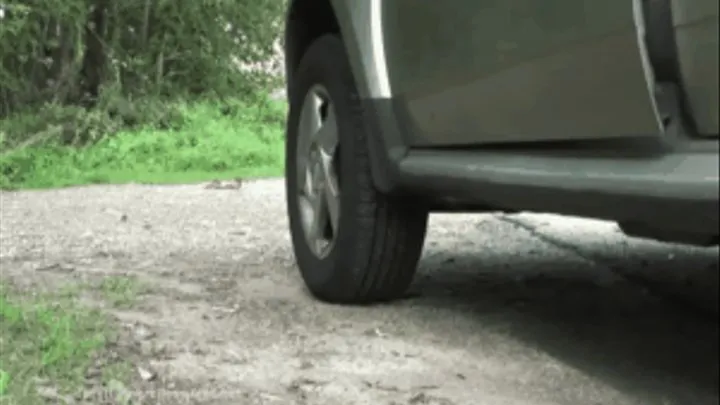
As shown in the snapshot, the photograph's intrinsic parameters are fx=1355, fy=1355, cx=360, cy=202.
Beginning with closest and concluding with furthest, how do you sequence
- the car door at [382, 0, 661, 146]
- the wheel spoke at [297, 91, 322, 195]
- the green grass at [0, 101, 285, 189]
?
the car door at [382, 0, 661, 146]
the wheel spoke at [297, 91, 322, 195]
the green grass at [0, 101, 285, 189]

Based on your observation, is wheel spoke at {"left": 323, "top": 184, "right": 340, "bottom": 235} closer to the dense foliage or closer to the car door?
the car door

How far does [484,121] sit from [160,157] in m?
7.93

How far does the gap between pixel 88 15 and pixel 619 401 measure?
37.6ft

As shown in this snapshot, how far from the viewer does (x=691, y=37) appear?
2279 mm

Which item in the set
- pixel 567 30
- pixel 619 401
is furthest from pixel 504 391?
pixel 567 30

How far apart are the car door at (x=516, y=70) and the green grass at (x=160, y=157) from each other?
241 inches

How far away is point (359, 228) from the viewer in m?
3.76

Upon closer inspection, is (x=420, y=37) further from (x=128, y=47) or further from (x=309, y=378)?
(x=128, y=47)

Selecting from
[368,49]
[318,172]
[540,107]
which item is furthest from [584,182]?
[318,172]

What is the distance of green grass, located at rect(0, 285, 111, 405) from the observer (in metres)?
2.87

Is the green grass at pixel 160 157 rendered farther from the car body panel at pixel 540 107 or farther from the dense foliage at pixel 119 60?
the car body panel at pixel 540 107

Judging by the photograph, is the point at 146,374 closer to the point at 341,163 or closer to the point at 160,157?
the point at 341,163

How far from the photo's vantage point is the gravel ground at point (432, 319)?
9.95 feet

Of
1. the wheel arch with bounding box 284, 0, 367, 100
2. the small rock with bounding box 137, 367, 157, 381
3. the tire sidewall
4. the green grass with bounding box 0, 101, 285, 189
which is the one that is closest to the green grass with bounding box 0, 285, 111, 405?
the small rock with bounding box 137, 367, 157, 381
